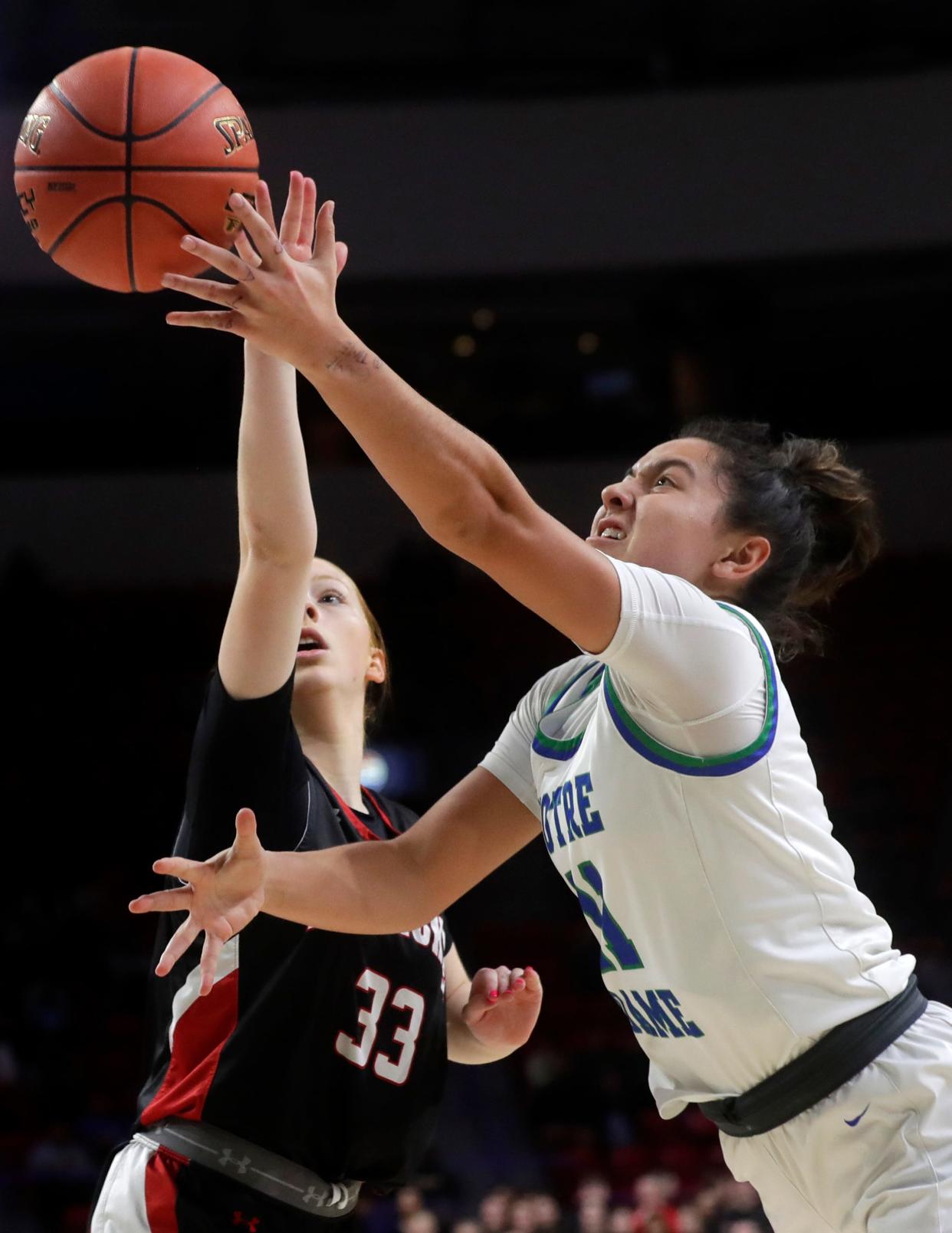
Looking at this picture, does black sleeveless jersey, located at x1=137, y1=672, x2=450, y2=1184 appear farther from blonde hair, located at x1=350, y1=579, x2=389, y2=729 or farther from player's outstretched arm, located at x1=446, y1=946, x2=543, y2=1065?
blonde hair, located at x1=350, y1=579, x2=389, y2=729

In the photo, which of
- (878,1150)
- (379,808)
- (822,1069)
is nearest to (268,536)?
(379,808)

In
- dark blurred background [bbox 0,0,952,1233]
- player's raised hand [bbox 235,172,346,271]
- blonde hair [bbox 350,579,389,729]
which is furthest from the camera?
dark blurred background [bbox 0,0,952,1233]

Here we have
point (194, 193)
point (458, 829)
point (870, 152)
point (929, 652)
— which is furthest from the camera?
point (929, 652)

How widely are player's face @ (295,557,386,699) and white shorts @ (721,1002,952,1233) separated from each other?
1.24m

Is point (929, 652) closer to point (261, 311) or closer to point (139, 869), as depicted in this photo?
point (139, 869)

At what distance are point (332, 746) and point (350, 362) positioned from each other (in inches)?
51.2

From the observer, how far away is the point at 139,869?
395 inches

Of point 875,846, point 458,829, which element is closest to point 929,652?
point 875,846

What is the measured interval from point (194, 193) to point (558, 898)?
8505 millimetres

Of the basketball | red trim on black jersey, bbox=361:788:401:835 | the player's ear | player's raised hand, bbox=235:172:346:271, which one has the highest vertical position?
the basketball

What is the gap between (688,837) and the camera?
6.55ft

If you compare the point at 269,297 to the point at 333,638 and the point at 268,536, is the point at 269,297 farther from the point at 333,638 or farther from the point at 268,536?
the point at 333,638

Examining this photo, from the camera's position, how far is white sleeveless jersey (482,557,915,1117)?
1.92 m

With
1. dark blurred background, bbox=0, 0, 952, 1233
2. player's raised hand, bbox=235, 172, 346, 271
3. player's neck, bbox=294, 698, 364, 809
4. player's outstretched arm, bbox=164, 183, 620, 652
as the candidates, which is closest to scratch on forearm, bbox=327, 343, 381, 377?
player's outstretched arm, bbox=164, 183, 620, 652
